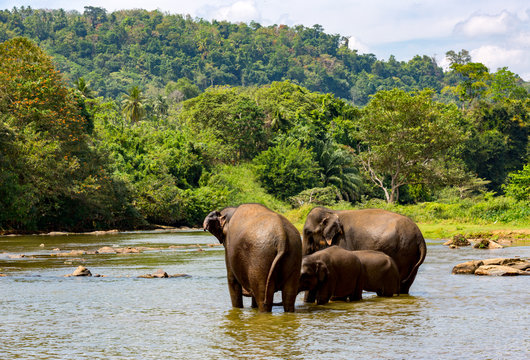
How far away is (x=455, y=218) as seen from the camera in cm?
3653

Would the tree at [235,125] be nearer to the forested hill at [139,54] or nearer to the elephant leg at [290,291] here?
the elephant leg at [290,291]

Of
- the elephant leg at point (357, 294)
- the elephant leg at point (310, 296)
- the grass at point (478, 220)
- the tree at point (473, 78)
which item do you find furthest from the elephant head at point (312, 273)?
the tree at point (473, 78)

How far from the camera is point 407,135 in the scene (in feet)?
179

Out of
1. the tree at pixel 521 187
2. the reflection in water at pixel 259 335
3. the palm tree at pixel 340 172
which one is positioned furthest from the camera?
the palm tree at pixel 340 172

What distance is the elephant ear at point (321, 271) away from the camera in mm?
9953

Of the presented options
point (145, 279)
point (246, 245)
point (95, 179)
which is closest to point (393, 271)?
point (246, 245)

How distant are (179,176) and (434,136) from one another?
69.9 feet

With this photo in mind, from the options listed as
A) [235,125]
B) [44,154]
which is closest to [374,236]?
[44,154]

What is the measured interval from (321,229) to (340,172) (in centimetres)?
4955

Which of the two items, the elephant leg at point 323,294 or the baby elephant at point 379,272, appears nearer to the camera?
the elephant leg at point 323,294

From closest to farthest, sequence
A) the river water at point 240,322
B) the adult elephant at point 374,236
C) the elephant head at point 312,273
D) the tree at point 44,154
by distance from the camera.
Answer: the river water at point 240,322 < the elephant head at point 312,273 < the adult elephant at point 374,236 < the tree at point 44,154

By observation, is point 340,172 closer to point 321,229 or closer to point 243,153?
point 243,153

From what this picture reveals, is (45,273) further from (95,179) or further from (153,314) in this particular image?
(95,179)

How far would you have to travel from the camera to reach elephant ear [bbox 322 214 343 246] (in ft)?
37.2
